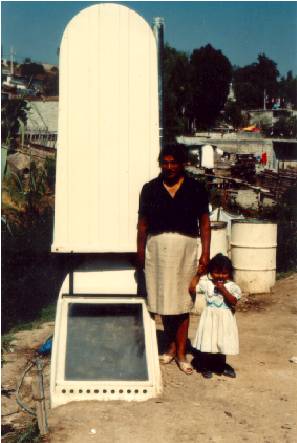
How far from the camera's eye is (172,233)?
4.37 meters

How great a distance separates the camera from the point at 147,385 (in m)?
4.10

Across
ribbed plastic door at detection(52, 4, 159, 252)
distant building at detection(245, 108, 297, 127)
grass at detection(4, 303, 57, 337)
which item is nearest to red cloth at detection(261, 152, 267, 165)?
distant building at detection(245, 108, 297, 127)

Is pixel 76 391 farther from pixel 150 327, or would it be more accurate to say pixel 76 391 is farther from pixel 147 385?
pixel 150 327

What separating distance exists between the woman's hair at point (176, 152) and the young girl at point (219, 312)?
81 centimetres

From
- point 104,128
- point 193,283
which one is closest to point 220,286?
point 193,283

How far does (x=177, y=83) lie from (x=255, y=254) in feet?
151

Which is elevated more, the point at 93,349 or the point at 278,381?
the point at 93,349

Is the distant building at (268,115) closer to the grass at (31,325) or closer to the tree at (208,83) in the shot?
the tree at (208,83)

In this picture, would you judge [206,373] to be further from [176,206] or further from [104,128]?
[104,128]

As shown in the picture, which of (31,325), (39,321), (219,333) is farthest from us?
(39,321)

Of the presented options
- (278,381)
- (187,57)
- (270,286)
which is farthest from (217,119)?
(278,381)

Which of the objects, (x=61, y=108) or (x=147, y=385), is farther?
(x=61, y=108)

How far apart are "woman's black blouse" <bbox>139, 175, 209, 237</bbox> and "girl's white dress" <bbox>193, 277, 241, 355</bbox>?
1.58ft

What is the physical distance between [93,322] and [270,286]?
14.5ft
